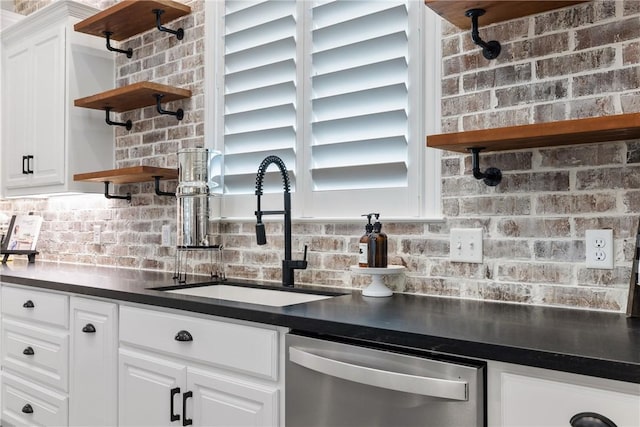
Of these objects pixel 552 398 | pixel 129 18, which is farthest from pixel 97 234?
pixel 552 398

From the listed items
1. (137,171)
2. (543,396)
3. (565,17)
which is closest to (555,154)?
(565,17)

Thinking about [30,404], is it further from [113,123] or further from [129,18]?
[129,18]

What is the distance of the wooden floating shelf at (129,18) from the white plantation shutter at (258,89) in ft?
1.09

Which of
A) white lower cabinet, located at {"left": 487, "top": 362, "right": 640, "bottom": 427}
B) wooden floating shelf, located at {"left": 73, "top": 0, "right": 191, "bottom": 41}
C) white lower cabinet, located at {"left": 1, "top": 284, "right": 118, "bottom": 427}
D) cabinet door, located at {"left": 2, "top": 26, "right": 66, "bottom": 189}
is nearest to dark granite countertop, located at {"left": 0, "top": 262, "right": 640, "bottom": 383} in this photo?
white lower cabinet, located at {"left": 487, "top": 362, "right": 640, "bottom": 427}

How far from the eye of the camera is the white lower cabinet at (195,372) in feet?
5.55

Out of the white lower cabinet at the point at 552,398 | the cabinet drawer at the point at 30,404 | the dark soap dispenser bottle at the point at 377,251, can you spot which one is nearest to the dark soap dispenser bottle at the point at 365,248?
the dark soap dispenser bottle at the point at 377,251

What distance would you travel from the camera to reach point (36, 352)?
2.66m

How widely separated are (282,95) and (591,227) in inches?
54.8

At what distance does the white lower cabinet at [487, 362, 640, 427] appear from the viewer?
1045mm

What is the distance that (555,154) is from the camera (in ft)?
5.71

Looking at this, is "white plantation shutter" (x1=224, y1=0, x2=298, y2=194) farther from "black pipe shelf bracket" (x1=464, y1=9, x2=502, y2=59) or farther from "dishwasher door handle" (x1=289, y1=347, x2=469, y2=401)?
"dishwasher door handle" (x1=289, y1=347, x2=469, y2=401)

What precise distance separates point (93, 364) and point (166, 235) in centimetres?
85

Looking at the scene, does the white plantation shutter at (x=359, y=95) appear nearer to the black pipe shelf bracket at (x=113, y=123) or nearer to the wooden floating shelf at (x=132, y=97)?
the wooden floating shelf at (x=132, y=97)

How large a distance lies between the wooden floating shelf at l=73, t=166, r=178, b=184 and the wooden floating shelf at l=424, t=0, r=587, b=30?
1609mm
